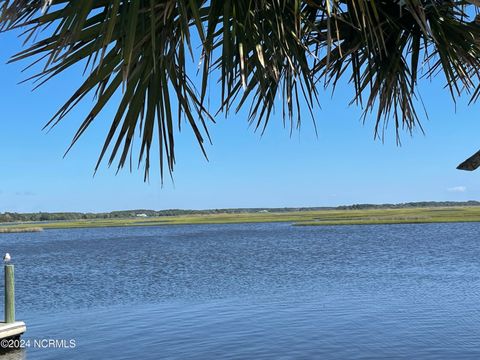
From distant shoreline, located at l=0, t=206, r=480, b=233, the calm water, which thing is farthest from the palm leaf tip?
distant shoreline, located at l=0, t=206, r=480, b=233

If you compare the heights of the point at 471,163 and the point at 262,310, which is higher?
the point at 471,163

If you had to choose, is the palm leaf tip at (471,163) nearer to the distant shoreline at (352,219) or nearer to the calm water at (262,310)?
the calm water at (262,310)

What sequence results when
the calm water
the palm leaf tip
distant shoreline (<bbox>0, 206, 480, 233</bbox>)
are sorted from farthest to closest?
distant shoreline (<bbox>0, 206, 480, 233</bbox>), the calm water, the palm leaf tip

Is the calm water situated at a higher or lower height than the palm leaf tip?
lower

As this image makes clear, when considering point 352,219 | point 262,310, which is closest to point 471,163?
point 262,310

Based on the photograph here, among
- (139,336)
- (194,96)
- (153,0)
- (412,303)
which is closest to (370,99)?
(194,96)

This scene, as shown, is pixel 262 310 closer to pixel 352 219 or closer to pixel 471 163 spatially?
pixel 471 163

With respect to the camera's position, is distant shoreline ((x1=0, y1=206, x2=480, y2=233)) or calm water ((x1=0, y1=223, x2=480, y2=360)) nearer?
calm water ((x1=0, y1=223, x2=480, y2=360))

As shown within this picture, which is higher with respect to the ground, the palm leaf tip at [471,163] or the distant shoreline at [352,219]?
the palm leaf tip at [471,163]

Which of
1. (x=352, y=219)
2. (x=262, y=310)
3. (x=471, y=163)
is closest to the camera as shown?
(x=471, y=163)

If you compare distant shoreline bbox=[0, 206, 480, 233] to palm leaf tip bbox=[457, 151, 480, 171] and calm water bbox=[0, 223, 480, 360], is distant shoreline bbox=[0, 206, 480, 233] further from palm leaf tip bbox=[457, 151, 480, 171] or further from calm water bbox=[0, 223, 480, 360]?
palm leaf tip bbox=[457, 151, 480, 171]

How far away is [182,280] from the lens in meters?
23.9

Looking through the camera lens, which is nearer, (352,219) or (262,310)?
(262,310)

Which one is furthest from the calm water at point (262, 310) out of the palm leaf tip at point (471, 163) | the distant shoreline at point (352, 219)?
the distant shoreline at point (352, 219)
